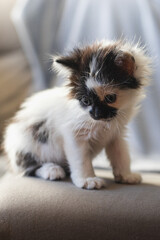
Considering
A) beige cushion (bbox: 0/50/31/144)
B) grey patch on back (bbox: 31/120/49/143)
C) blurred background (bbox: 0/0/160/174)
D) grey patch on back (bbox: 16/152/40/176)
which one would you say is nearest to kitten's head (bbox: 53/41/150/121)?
grey patch on back (bbox: 31/120/49/143)

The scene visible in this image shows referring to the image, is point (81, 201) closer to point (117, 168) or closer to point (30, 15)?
point (117, 168)

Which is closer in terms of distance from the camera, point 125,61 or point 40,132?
point 125,61

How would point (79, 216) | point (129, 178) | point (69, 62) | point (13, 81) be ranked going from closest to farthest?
point (79, 216)
point (69, 62)
point (129, 178)
point (13, 81)

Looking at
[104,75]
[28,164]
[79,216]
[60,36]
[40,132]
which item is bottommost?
[79,216]

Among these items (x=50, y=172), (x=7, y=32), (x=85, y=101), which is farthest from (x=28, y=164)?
(x=7, y=32)

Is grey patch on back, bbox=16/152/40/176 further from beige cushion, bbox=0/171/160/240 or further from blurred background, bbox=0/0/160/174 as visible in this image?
blurred background, bbox=0/0/160/174

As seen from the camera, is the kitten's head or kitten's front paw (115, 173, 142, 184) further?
kitten's front paw (115, 173, 142, 184)

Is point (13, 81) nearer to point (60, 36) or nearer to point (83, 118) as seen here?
point (60, 36)
